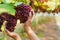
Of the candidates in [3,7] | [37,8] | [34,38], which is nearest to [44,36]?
[34,38]

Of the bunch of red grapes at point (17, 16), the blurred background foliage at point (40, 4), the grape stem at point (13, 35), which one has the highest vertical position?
the blurred background foliage at point (40, 4)

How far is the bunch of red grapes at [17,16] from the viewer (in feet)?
3.42

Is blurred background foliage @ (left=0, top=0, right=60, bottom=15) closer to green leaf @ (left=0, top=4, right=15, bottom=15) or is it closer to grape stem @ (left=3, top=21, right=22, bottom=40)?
green leaf @ (left=0, top=4, right=15, bottom=15)

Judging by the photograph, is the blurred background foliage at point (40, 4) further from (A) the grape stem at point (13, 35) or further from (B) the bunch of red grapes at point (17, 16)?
(A) the grape stem at point (13, 35)

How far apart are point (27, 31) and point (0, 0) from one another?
25 centimetres

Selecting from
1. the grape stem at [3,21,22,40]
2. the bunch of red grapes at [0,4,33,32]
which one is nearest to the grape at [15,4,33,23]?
the bunch of red grapes at [0,4,33,32]

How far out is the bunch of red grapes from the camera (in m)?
1.04

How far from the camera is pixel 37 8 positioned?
1.19m

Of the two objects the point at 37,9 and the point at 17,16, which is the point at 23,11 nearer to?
the point at 17,16

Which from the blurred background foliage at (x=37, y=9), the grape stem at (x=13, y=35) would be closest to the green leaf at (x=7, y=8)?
the blurred background foliage at (x=37, y=9)

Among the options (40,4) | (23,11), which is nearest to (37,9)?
(40,4)

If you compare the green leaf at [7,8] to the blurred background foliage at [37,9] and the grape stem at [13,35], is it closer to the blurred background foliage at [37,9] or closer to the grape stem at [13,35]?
the blurred background foliage at [37,9]

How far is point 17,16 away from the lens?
3.52 feet

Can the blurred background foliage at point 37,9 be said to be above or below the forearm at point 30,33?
above
